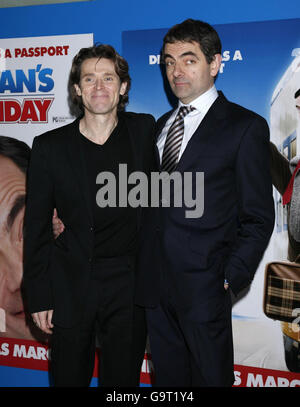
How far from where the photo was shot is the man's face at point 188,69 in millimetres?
1881

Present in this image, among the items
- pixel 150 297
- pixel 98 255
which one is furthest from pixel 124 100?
pixel 150 297

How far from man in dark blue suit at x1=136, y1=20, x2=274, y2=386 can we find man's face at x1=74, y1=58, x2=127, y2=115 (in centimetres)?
27

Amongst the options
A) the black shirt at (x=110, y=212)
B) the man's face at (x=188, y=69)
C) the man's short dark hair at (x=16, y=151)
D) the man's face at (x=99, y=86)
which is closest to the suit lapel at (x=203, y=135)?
the man's face at (x=188, y=69)

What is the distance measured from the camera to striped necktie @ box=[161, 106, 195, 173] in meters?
1.91

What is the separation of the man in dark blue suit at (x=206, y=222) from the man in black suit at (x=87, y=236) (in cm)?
12

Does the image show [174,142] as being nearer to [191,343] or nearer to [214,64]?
[214,64]

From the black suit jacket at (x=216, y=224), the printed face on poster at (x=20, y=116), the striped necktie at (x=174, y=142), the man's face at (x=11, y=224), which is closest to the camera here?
the black suit jacket at (x=216, y=224)

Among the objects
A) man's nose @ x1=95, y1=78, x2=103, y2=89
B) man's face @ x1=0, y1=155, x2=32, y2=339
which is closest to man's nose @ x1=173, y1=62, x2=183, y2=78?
man's nose @ x1=95, y1=78, x2=103, y2=89

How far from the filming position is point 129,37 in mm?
2465

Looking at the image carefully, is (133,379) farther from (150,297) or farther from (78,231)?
(78,231)

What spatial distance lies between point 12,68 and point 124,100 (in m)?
1.07

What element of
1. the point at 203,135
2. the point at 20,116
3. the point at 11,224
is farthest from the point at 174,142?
the point at 11,224

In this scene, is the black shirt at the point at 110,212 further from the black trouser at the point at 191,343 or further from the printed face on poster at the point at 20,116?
the printed face on poster at the point at 20,116

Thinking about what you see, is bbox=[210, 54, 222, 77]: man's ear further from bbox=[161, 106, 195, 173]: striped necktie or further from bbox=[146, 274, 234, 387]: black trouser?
bbox=[146, 274, 234, 387]: black trouser
